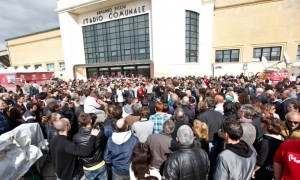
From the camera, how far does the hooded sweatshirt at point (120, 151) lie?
2475 millimetres

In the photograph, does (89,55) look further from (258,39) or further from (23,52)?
(258,39)

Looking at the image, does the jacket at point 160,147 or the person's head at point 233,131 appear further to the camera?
the jacket at point 160,147

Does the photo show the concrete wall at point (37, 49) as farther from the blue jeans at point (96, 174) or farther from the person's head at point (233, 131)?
the person's head at point (233, 131)

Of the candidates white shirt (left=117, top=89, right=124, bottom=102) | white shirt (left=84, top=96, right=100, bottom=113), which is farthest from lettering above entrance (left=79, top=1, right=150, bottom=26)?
white shirt (left=84, top=96, right=100, bottom=113)

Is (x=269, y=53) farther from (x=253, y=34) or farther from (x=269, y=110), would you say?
(x=269, y=110)

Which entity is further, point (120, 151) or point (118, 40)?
point (118, 40)

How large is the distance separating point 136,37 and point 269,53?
19010 millimetres

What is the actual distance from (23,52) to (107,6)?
91.8 ft

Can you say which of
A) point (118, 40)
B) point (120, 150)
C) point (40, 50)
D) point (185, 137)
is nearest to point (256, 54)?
point (118, 40)

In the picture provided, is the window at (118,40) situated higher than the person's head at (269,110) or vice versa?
the window at (118,40)

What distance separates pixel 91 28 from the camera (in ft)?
88.0

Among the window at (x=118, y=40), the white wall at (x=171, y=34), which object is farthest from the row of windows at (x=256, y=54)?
the window at (x=118, y=40)

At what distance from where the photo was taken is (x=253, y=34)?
21375 millimetres

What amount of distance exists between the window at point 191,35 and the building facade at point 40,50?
86.3 ft
